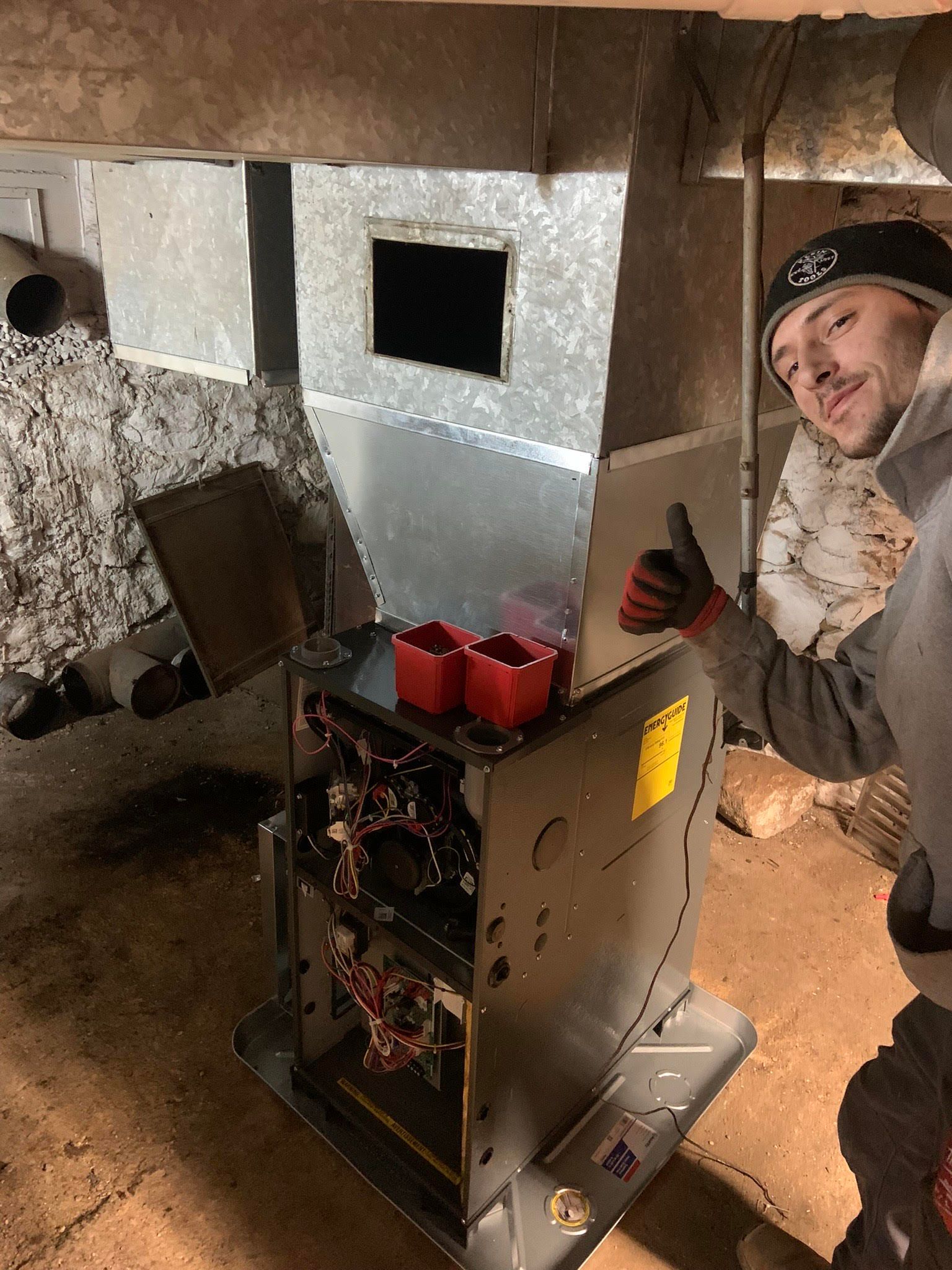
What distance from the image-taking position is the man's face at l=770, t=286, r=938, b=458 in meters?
1.12

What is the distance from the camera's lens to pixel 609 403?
4.00 feet

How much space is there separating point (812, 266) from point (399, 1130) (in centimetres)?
174

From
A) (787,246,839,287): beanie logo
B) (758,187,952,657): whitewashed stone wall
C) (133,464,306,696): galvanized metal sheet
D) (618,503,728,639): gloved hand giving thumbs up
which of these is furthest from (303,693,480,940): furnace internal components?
(758,187,952,657): whitewashed stone wall

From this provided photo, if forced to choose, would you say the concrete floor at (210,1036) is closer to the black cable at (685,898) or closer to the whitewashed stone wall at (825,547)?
the black cable at (685,898)

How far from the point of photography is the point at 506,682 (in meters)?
1.32

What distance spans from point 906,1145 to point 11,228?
121 inches

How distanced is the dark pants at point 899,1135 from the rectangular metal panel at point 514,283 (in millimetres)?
1077

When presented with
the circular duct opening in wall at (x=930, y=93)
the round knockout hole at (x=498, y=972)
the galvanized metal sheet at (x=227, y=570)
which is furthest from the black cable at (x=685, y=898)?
the galvanized metal sheet at (x=227, y=570)

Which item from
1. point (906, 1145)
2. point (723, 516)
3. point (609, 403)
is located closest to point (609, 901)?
point (906, 1145)

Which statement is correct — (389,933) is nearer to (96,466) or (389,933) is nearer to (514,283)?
(514,283)

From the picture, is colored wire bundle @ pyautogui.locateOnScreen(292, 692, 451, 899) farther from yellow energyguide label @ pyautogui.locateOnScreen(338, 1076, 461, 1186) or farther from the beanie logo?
the beanie logo

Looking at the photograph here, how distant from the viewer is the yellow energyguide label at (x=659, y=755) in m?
1.68

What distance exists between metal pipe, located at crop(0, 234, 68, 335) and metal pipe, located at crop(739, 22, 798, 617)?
6.55ft

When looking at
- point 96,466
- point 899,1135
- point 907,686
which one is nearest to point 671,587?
point 907,686
